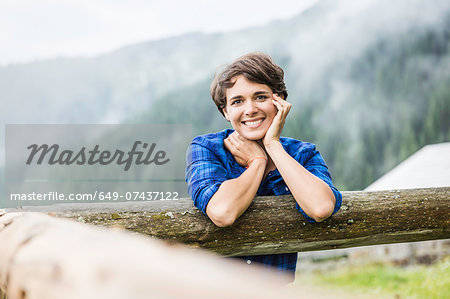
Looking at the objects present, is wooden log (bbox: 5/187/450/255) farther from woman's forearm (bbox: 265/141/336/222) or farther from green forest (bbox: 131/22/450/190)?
green forest (bbox: 131/22/450/190)

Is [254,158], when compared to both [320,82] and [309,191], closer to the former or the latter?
[309,191]

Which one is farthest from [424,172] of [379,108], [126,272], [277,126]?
[379,108]

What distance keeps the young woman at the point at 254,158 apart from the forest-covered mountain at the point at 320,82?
11.8m

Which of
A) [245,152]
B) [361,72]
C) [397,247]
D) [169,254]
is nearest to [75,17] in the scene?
[361,72]

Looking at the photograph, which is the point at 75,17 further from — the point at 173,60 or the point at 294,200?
the point at 294,200

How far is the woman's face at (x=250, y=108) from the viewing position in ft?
5.66

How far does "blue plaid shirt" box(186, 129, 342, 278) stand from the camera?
159 centimetres

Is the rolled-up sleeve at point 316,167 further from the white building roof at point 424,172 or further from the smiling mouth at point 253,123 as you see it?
the white building roof at point 424,172

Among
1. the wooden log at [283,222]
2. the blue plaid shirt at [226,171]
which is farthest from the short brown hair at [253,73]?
the wooden log at [283,222]

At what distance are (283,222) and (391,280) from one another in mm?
3950

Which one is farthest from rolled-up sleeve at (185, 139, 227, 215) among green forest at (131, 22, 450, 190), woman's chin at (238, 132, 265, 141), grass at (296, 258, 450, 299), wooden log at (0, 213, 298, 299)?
green forest at (131, 22, 450, 190)

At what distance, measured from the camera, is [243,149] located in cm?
174

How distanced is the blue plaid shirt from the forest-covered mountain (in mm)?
11734

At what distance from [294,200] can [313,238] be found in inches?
6.9
